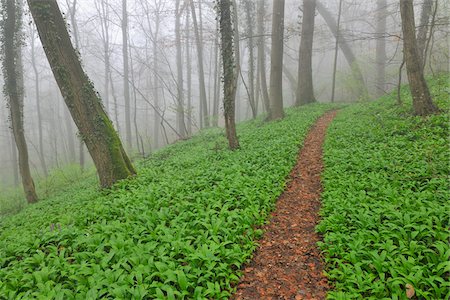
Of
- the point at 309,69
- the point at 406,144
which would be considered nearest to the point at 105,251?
the point at 406,144

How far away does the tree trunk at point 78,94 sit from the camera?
6.84 metres

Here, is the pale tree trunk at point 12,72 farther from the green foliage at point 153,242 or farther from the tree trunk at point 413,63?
the tree trunk at point 413,63

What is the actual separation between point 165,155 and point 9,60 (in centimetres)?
706

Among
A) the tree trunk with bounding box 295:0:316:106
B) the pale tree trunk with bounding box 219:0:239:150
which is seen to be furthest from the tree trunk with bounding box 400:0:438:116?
the tree trunk with bounding box 295:0:316:106

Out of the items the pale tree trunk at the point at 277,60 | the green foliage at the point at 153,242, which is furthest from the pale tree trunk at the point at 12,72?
the pale tree trunk at the point at 277,60

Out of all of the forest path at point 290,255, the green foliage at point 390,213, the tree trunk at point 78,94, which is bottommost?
the forest path at point 290,255

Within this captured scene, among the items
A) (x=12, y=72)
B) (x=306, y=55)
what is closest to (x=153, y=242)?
(x=12, y=72)

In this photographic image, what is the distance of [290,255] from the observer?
13.7 feet

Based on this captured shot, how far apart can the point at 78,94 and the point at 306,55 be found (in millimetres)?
15151

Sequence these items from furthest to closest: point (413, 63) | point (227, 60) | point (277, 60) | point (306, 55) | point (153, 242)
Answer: point (306, 55) → point (277, 60) → point (227, 60) → point (413, 63) → point (153, 242)

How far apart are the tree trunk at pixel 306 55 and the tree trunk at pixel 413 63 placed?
32.3ft

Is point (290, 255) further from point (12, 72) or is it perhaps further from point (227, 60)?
point (12, 72)

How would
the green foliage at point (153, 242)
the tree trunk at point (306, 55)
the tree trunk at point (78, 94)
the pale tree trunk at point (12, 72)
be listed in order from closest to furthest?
the green foliage at point (153, 242)
the tree trunk at point (78, 94)
the pale tree trunk at point (12, 72)
the tree trunk at point (306, 55)

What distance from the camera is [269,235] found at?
469 cm
